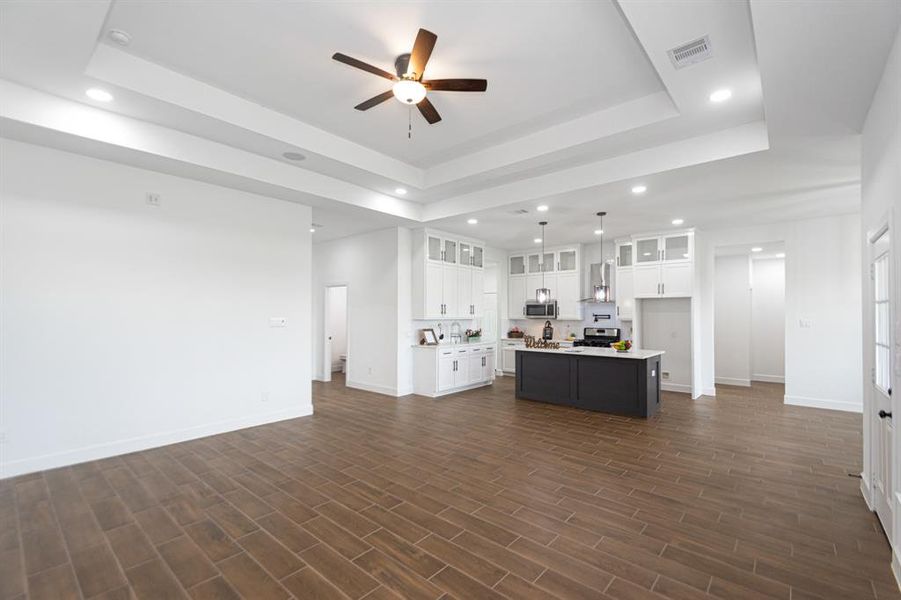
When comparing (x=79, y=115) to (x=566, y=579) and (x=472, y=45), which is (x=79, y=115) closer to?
(x=472, y=45)

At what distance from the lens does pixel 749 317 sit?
829 centimetres

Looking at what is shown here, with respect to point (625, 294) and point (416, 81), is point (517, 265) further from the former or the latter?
point (416, 81)

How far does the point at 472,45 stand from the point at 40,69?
325 cm

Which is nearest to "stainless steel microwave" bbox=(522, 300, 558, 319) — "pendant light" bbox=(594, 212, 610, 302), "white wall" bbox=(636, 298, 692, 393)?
"pendant light" bbox=(594, 212, 610, 302)

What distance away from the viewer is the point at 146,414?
4.41 m

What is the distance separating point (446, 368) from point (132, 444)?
4402mm

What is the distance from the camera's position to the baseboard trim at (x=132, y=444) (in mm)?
3699

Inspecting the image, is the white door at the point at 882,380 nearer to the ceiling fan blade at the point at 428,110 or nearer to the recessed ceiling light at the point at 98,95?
the ceiling fan blade at the point at 428,110

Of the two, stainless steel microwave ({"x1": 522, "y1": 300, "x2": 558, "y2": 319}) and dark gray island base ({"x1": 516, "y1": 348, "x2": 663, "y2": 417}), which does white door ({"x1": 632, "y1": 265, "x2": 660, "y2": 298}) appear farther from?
stainless steel microwave ({"x1": 522, "y1": 300, "x2": 558, "y2": 319})

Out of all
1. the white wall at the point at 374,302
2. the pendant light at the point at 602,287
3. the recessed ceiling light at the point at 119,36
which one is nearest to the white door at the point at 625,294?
the pendant light at the point at 602,287

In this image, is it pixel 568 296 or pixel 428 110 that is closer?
pixel 428 110

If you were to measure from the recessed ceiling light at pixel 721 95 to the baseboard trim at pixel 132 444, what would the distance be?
19.2 ft

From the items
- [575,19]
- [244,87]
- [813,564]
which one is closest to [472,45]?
[575,19]

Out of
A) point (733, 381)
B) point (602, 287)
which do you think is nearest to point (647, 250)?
point (602, 287)
